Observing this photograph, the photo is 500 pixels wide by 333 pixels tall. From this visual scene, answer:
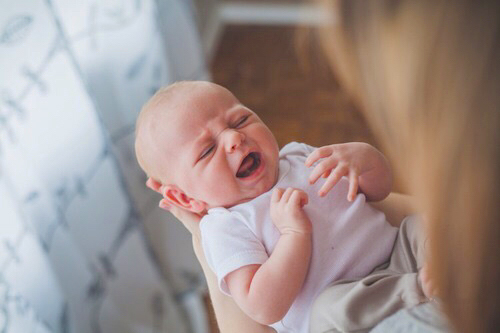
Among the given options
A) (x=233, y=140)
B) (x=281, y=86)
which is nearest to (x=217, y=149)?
(x=233, y=140)

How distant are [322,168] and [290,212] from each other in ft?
0.22

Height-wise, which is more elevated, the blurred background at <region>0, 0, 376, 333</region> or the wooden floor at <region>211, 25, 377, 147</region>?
the blurred background at <region>0, 0, 376, 333</region>

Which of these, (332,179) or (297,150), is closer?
(332,179)

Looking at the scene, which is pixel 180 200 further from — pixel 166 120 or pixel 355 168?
pixel 355 168

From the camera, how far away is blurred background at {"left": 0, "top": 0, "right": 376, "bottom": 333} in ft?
3.26

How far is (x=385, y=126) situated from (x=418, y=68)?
6 cm

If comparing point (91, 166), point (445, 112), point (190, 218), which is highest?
point (445, 112)

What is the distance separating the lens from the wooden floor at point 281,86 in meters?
2.19

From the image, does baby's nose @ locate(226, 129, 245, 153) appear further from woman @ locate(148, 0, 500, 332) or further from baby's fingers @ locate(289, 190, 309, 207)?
woman @ locate(148, 0, 500, 332)

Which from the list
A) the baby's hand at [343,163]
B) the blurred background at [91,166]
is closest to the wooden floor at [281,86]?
the blurred background at [91,166]

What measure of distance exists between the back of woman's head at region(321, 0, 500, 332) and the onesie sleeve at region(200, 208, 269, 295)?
28 centimetres

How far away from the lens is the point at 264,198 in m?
0.76

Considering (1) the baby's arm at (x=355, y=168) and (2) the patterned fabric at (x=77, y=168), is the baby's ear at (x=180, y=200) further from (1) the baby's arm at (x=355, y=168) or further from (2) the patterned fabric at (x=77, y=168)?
(2) the patterned fabric at (x=77, y=168)

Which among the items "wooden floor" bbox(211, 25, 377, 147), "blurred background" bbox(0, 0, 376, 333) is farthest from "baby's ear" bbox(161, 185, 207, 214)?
"wooden floor" bbox(211, 25, 377, 147)
